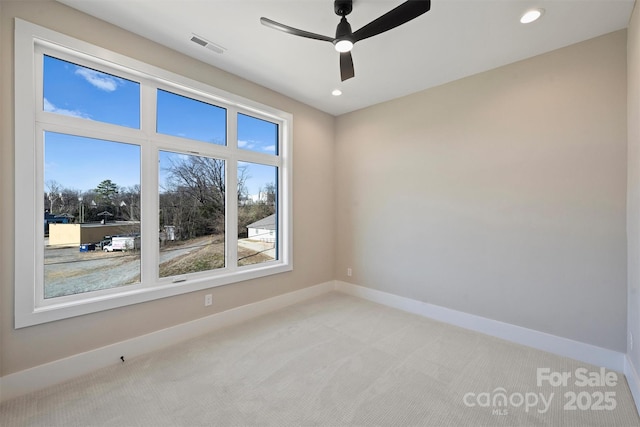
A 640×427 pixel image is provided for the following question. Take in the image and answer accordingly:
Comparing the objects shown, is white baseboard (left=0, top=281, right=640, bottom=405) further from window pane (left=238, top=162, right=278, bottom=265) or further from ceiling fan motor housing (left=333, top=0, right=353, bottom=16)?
ceiling fan motor housing (left=333, top=0, right=353, bottom=16)

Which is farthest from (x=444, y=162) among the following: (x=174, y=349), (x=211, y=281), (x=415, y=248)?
(x=174, y=349)

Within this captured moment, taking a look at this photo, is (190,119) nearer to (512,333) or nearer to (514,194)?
(514,194)

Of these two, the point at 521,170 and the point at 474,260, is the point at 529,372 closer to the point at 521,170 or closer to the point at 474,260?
the point at 474,260

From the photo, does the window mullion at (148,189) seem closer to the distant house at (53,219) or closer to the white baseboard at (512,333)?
the distant house at (53,219)

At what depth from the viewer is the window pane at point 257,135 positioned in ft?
10.9

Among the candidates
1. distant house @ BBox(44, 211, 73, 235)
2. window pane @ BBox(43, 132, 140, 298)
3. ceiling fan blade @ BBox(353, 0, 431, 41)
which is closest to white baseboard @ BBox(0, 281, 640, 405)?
window pane @ BBox(43, 132, 140, 298)

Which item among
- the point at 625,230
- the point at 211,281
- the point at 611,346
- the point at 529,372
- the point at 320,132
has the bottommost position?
the point at 529,372

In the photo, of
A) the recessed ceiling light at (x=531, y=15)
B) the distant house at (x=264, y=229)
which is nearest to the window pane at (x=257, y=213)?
the distant house at (x=264, y=229)

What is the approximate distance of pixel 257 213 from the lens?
3.54 metres

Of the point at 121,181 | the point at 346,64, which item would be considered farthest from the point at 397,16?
the point at 121,181

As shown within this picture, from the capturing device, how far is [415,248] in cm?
349

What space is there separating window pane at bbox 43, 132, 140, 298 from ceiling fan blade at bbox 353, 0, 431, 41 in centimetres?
225

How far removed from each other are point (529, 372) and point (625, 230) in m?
1.43

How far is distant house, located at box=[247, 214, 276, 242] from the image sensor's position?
349 centimetres
